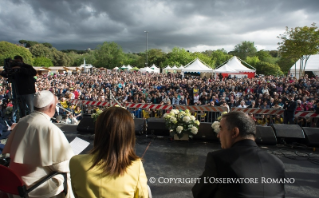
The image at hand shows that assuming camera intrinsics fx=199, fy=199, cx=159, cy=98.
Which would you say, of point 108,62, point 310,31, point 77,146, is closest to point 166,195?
point 77,146

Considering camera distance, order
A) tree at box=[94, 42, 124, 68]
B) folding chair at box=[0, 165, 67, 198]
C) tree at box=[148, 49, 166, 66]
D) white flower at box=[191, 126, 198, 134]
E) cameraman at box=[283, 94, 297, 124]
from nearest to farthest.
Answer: folding chair at box=[0, 165, 67, 198], white flower at box=[191, 126, 198, 134], cameraman at box=[283, 94, 297, 124], tree at box=[148, 49, 166, 66], tree at box=[94, 42, 124, 68]

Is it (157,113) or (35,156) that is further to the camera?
(157,113)

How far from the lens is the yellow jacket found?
1.39 meters

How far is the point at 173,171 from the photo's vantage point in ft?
13.2

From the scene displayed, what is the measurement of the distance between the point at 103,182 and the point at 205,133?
467 centimetres

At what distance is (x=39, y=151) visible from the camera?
2125 millimetres

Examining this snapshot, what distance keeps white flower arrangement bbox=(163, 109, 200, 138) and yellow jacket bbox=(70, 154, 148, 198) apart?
4.08m

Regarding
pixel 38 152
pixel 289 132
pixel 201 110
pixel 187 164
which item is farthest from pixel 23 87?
pixel 289 132

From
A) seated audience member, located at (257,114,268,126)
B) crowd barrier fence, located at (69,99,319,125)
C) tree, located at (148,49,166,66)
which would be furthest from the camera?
tree, located at (148,49,166,66)

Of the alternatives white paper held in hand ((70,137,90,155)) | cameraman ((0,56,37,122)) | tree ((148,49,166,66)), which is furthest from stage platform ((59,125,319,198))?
tree ((148,49,166,66))

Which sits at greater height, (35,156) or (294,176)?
(35,156)

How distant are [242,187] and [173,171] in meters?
2.72

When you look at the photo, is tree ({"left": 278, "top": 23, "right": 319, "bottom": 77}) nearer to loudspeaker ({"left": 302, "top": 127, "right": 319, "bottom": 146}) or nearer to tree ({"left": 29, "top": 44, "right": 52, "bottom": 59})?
loudspeaker ({"left": 302, "top": 127, "right": 319, "bottom": 146})

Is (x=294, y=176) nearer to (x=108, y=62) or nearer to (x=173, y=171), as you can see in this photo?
(x=173, y=171)
